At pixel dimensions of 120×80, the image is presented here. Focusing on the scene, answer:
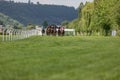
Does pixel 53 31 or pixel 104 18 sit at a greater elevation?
pixel 104 18

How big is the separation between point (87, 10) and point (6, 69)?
117938 mm

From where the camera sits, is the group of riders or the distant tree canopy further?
the group of riders

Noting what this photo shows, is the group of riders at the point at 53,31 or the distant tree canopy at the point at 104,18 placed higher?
the distant tree canopy at the point at 104,18

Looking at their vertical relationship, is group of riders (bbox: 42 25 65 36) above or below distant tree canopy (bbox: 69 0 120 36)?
below

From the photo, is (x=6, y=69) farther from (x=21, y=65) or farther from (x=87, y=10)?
(x=87, y=10)

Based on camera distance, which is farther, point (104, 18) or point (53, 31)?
point (104, 18)

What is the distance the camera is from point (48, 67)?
13.8 metres

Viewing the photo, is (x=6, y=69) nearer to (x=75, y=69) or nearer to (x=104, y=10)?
(x=75, y=69)

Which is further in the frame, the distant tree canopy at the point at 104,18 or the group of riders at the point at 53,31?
the group of riders at the point at 53,31

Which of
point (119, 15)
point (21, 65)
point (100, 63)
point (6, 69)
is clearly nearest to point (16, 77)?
point (6, 69)

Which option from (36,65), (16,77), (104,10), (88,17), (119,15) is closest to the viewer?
(16,77)

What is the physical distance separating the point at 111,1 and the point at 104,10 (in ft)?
21.4

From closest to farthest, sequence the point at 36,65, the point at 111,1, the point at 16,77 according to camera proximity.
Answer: the point at 16,77 < the point at 36,65 < the point at 111,1

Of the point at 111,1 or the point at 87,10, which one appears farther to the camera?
the point at 87,10
